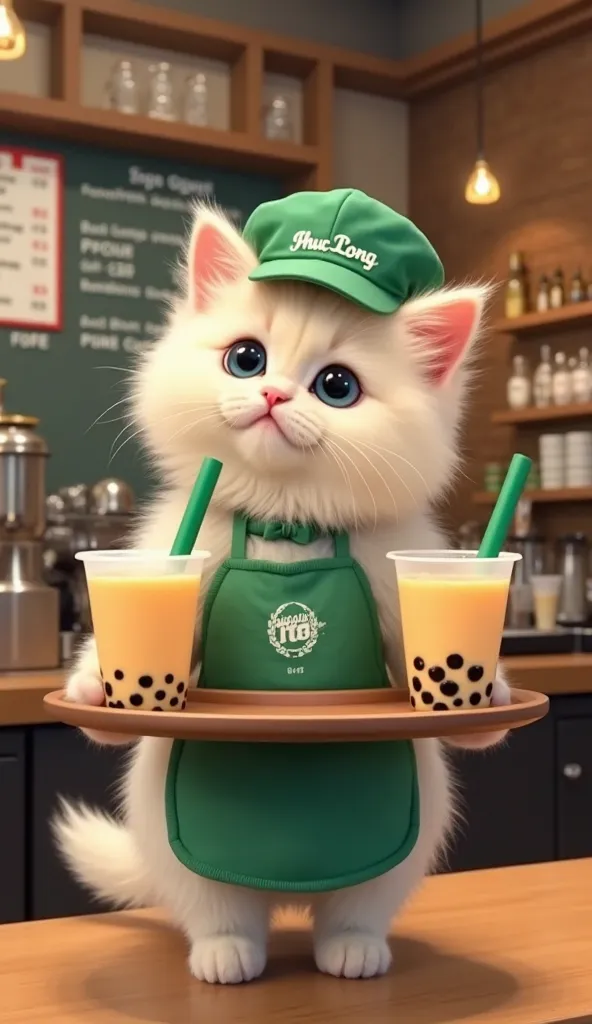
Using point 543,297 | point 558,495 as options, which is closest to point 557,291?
point 543,297

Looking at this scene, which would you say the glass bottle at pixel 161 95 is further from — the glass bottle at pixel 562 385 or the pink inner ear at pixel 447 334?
the pink inner ear at pixel 447 334

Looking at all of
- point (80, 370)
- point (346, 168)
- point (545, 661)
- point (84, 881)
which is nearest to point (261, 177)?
point (346, 168)

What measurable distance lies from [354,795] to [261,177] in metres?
3.14

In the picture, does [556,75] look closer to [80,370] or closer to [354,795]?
[80,370]

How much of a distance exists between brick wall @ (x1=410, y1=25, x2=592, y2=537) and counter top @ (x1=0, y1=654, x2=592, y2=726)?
90cm

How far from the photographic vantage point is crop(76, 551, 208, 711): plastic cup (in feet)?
2.47

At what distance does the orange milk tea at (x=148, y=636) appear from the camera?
29.7 inches

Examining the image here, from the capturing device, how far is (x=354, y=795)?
2.70ft

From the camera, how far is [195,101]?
3418 mm

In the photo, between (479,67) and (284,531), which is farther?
(479,67)

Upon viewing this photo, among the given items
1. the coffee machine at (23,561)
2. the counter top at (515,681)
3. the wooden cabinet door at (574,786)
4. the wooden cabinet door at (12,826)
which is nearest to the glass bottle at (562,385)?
the counter top at (515,681)

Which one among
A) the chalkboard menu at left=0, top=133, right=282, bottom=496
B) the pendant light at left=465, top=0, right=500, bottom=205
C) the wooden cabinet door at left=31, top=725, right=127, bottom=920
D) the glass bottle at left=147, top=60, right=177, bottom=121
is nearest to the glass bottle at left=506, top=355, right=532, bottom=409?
the pendant light at left=465, top=0, right=500, bottom=205

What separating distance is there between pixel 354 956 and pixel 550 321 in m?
2.78

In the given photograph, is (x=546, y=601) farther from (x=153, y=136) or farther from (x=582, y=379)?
(x=153, y=136)
